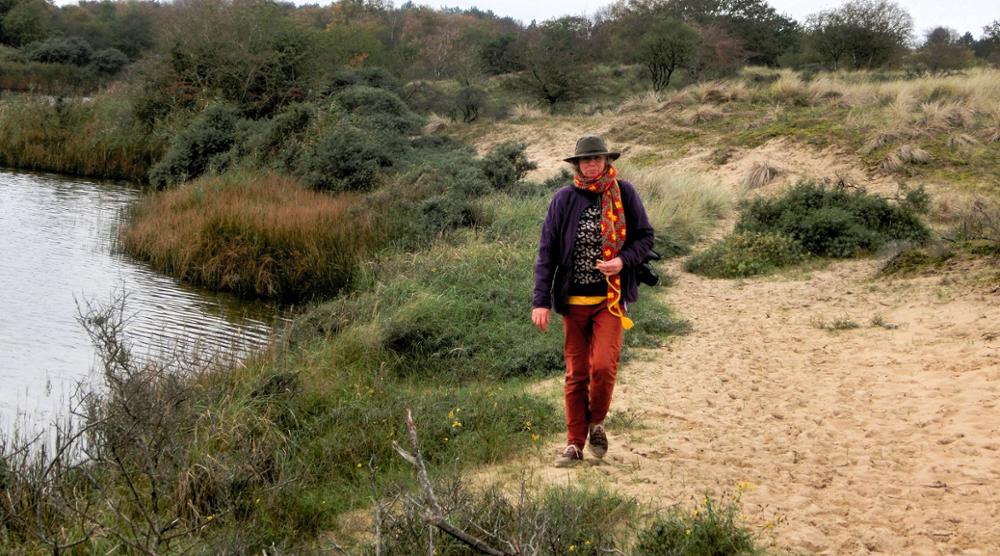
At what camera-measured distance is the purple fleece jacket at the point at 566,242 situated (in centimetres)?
541

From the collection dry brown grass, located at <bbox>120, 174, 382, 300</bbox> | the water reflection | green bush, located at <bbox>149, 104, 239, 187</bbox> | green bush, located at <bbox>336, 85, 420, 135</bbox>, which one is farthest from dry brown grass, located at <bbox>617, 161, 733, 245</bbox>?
green bush, located at <bbox>149, 104, 239, 187</bbox>

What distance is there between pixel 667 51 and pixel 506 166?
55.3ft

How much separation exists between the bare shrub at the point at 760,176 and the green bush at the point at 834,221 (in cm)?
272

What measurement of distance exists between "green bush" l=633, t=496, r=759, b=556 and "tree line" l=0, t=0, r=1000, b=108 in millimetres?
22601

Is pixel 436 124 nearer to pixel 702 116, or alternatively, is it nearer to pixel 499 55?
pixel 702 116

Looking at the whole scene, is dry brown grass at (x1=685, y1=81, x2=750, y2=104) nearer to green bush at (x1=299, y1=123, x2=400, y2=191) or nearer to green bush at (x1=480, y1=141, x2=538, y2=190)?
green bush at (x1=480, y1=141, x2=538, y2=190)

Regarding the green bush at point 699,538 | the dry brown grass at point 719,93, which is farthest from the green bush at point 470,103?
the green bush at point 699,538

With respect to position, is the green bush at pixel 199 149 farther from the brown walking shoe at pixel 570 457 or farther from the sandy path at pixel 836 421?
the brown walking shoe at pixel 570 457

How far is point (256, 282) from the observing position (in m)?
13.0

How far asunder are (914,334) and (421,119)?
1798 centimetres

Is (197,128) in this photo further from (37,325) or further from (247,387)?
(247,387)

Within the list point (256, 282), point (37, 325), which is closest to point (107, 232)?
point (256, 282)

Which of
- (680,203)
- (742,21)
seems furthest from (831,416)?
(742,21)

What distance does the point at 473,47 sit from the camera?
41531 millimetres
